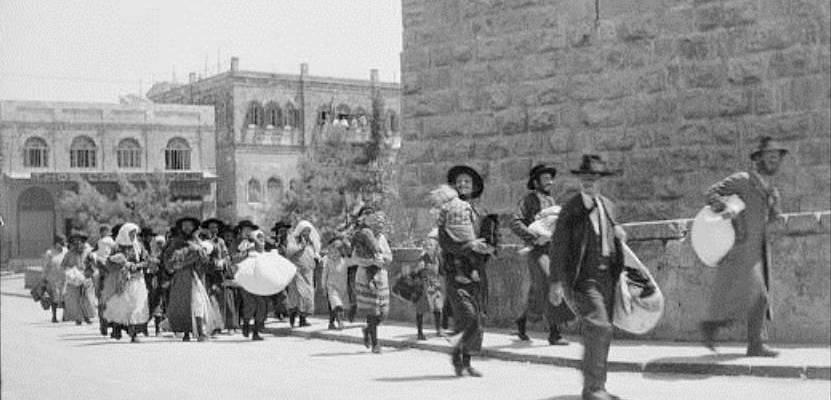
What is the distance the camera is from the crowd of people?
9.02 meters

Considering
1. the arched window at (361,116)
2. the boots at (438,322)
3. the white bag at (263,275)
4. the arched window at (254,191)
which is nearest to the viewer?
the boots at (438,322)

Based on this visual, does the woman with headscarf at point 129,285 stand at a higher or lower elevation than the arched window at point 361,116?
lower

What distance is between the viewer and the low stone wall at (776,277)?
1134cm

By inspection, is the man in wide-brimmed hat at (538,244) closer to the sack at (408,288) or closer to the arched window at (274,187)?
the sack at (408,288)

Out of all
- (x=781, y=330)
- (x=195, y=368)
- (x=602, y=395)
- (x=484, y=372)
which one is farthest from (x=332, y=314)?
(x=602, y=395)

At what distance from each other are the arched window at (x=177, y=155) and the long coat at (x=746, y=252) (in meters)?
66.2

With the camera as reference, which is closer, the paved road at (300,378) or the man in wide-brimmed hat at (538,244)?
the paved road at (300,378)

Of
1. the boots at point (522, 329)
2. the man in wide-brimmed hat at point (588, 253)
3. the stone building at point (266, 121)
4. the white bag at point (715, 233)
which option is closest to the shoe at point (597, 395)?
the man in wide-brimmed hat at point (588, 253)

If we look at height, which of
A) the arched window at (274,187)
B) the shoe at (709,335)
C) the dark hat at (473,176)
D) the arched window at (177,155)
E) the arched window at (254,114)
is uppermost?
the arched window at (254,114)

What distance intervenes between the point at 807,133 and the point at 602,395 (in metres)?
5.58

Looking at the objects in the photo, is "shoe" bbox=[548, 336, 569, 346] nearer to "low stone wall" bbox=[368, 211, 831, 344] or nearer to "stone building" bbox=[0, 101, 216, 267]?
"low stone wall" bbox=[368, 211, 831, 344]

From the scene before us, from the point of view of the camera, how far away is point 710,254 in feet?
35.3

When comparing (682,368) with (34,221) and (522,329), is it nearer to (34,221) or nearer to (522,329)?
(522,329)

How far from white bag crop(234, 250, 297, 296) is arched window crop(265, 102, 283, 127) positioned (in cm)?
6154
